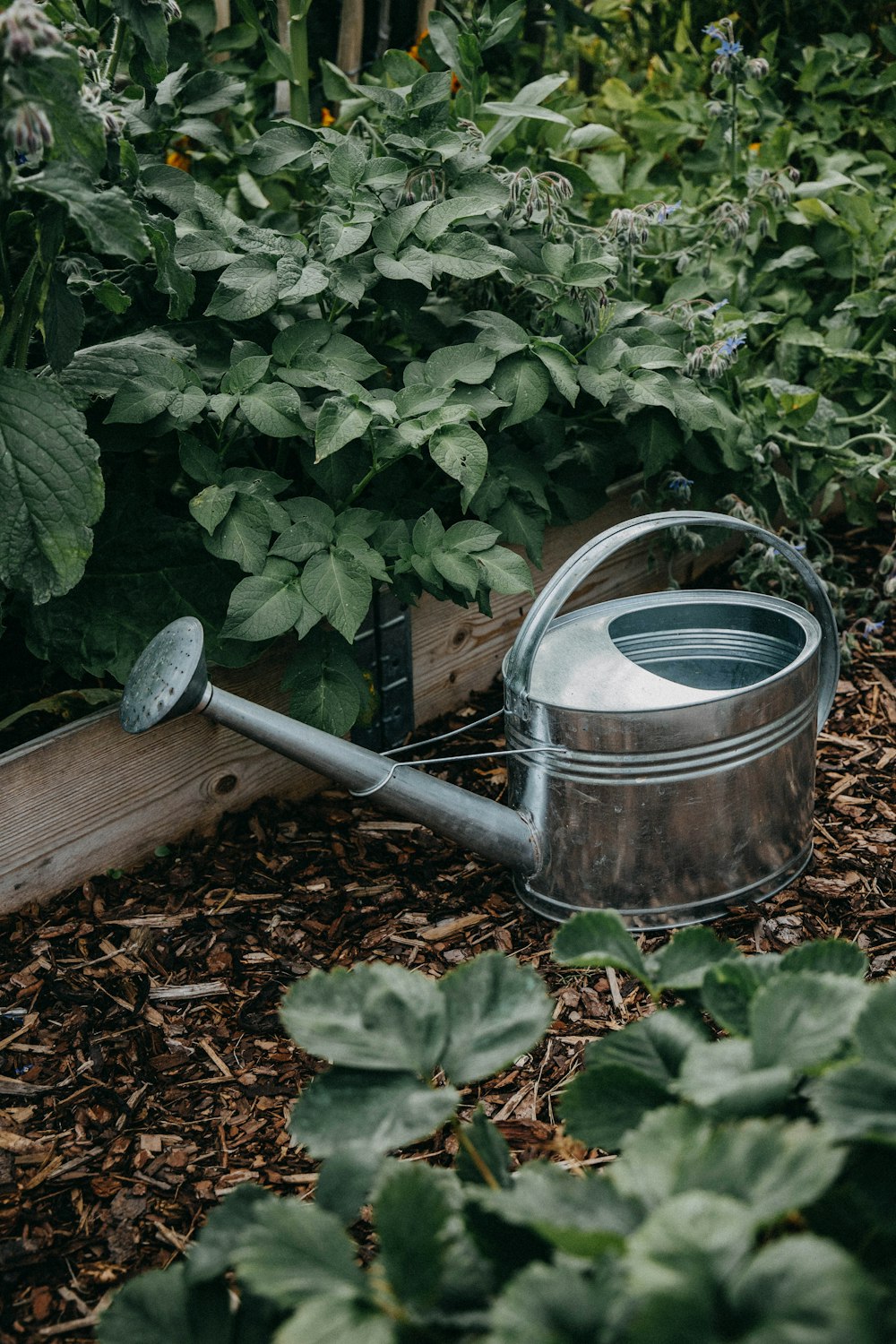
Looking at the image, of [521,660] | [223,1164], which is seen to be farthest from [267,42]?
[223,1164]

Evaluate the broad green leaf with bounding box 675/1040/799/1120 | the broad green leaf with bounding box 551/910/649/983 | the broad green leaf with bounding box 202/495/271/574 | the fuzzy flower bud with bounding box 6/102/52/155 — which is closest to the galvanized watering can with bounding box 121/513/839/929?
the broad green leaf with bounding box 202/495/271/574

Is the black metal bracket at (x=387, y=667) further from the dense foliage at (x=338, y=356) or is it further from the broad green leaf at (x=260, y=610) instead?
the broad green leaf at (x=260, y=610)

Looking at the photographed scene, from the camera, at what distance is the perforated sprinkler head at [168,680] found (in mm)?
1382

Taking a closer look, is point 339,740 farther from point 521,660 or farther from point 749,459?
point 749,459

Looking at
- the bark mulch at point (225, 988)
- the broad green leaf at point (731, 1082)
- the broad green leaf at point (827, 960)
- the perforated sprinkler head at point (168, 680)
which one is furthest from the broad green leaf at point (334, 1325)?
the perforated sprinkler head at point (168, 680)

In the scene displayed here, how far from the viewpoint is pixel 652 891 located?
1568 mm

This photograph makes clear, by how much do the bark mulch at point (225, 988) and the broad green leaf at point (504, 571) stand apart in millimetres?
445

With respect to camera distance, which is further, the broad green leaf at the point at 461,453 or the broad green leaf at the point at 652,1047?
the broad green leaf at the point at 461,453

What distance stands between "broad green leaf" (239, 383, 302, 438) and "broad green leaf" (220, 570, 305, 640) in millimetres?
209

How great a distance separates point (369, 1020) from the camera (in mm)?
739

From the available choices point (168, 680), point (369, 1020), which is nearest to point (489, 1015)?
point (369, 1020)

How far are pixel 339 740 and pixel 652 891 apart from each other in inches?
18.3

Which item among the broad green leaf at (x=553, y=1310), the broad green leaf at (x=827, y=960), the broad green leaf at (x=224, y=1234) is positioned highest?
the broad green leaf at (x=553, y=1310)

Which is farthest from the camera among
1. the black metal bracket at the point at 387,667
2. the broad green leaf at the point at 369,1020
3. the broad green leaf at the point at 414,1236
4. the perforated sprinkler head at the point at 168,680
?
the black metal bracket at the point at 387,667
